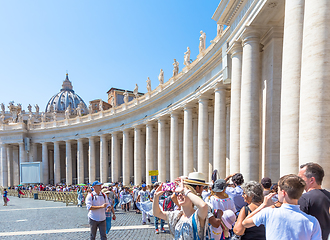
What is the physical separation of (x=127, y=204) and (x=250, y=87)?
13.3 m

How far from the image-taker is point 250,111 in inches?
590

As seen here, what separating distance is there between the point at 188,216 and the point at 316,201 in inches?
81.3

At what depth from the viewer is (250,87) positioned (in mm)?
15070

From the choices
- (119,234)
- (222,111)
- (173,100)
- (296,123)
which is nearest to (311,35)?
(296,123)

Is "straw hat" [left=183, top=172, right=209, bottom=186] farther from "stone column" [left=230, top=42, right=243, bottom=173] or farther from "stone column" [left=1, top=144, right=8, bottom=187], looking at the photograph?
"stone column" [left=1, top=144, right=8, bottom=187]

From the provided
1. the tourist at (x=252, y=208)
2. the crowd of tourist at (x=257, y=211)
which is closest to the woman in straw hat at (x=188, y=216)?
the crowd of tourist at (x=257, y=211)

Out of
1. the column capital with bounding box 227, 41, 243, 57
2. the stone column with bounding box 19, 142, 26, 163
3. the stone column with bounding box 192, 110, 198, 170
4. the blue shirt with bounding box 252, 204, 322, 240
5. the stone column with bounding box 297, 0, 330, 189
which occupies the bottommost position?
the stone column with bounding box 19, 142, 26, 163

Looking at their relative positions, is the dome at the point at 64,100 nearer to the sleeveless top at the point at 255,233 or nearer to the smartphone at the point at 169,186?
the smartphone at the point at 169,186

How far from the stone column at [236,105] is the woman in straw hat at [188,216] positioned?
12574 millimetres

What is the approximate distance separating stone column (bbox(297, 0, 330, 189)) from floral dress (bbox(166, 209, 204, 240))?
570cm

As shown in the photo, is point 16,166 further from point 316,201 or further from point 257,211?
point 316,201

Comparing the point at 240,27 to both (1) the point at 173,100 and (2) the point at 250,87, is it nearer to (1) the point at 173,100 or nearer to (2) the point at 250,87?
(2) the point at 250,87

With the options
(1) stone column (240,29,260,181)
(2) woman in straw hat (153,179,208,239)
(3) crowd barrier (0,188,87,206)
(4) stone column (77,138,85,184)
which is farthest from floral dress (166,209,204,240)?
(4) stone column (77,138,85,184)

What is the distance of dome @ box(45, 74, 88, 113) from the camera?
14750 cm
